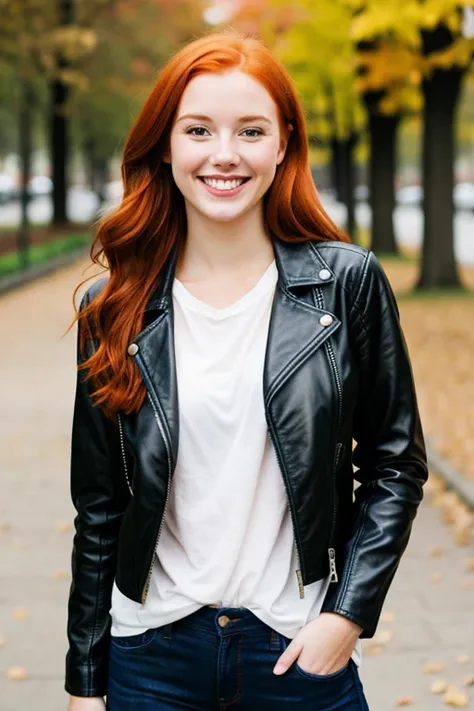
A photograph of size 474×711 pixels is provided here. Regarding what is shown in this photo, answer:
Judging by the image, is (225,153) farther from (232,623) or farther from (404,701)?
(404,701)

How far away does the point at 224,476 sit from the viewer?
7.40 ft

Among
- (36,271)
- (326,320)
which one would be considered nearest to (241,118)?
(326,320)

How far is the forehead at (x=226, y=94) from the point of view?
7.46ft

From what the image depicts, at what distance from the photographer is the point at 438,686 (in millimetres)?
4801

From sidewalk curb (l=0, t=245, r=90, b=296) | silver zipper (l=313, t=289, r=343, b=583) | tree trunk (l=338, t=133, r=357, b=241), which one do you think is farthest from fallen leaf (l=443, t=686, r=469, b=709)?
tree trunk (l=338, t=133, r=357, b=241)

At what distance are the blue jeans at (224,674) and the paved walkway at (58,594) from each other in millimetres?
2529

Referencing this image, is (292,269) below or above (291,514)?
above

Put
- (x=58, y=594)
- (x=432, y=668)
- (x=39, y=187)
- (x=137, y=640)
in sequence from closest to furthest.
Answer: (x=137, y=640) < (x=432, y=668) < (x=58, y=594) < (x=39, y=187)

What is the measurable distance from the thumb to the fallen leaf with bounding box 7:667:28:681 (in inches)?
119

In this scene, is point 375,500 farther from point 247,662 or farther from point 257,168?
point 257,168

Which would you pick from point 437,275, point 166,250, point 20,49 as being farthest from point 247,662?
point 20,49

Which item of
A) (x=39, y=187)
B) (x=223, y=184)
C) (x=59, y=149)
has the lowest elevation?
(x=39, y=187)

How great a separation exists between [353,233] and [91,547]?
31.1 meters

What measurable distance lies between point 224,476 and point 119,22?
33.3 metres
